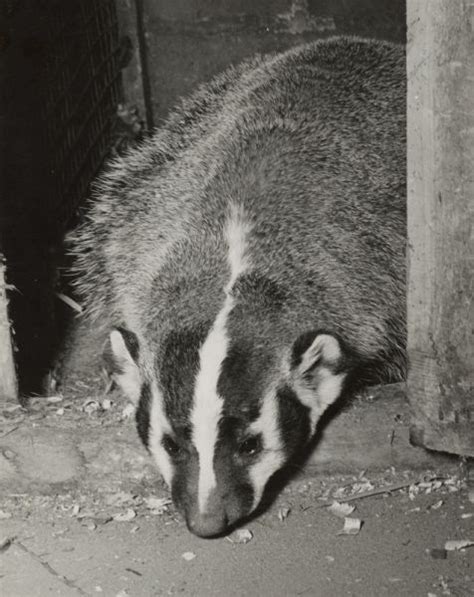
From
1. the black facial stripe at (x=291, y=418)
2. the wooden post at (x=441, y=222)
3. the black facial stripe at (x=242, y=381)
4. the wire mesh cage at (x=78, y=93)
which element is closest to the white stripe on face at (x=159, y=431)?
the black facial stripe at (x=242, y=381)

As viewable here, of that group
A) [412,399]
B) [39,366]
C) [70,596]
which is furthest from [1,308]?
[412,399]

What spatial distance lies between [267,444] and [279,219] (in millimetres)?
927

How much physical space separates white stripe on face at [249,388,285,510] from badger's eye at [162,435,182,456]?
26 centimetres

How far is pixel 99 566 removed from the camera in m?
3.45

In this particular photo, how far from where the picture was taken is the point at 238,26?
6.20 m

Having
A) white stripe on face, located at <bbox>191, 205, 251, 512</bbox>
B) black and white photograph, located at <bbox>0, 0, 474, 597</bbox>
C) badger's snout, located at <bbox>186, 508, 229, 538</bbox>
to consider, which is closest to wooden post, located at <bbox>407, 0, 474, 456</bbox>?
black and white photograph, located at <bbox>0, 0, 474, 597</bbox>

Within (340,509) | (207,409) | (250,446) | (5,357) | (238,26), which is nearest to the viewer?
(207,409)

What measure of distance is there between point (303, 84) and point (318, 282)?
1.33 metres

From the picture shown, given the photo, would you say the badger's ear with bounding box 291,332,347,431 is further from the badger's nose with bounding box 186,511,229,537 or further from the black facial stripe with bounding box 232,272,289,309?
the badger's nose with bounding box 186,511,229,537

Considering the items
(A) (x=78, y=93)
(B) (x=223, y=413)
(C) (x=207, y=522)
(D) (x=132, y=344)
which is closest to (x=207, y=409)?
(B) (x=223, y=413)

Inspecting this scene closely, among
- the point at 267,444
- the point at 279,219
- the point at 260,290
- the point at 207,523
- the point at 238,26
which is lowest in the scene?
the point at 207,523

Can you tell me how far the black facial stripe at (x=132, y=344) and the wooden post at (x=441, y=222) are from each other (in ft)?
3.21

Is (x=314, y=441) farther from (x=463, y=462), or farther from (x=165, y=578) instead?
(x=165, y=578)

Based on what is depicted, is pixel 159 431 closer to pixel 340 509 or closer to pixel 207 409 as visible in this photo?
pixel 207 409
